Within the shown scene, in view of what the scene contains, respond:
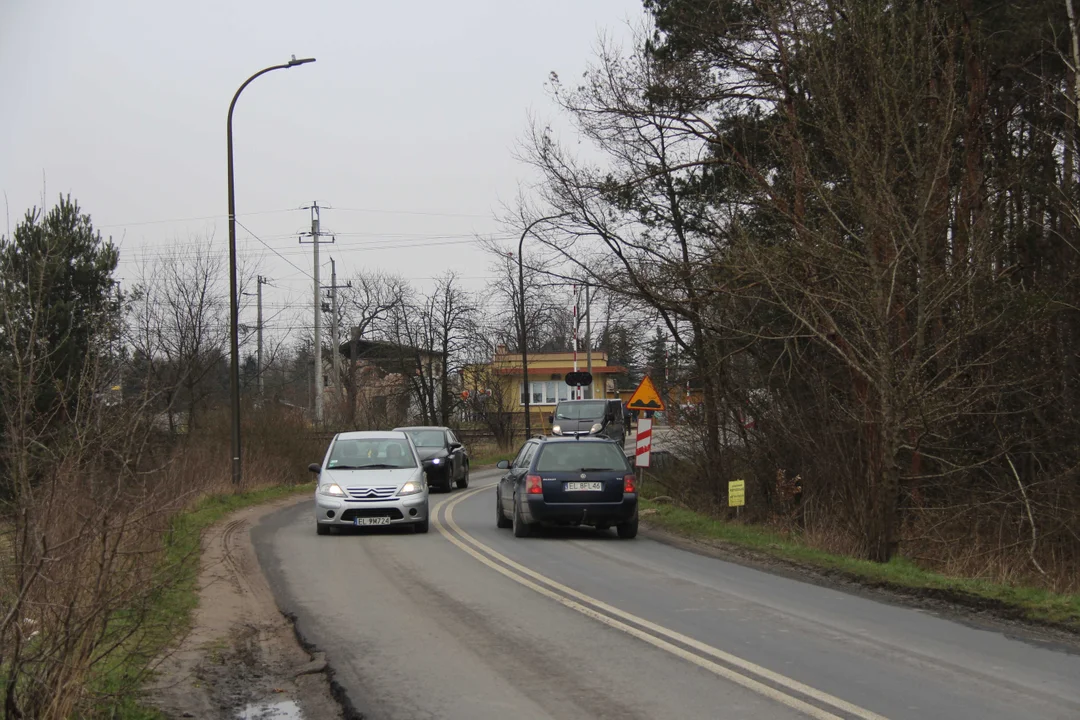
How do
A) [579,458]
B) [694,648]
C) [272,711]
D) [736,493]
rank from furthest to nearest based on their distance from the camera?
1. [736,493]
2. [579,458]
3. [694,648]
4. [272,711]

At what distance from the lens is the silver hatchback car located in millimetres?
17531

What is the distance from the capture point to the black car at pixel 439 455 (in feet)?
98.6

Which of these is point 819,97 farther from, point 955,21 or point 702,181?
point 702,181

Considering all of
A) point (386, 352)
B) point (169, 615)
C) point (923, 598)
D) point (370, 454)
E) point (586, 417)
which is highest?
point (386, 352)

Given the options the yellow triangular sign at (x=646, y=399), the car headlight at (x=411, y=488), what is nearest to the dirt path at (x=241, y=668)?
the car headlight at (x=411, y=488)

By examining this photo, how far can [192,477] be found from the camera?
76.6 ft

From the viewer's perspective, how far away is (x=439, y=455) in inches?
1189

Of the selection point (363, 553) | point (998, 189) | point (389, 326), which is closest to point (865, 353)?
point (998, 189)

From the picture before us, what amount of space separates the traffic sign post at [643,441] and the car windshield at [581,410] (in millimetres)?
14170

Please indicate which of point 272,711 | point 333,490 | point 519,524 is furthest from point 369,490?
point 272,711

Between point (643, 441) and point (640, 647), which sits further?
point (643, 441)

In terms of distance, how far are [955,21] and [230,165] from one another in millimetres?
15583

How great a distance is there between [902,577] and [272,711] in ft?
25.8

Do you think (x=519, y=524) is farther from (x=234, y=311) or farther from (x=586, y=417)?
(x=586, y=417)
